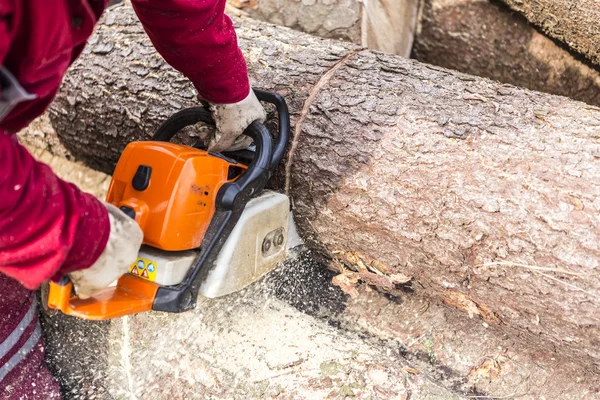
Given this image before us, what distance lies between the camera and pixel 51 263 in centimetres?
123

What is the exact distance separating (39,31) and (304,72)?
3.87ft

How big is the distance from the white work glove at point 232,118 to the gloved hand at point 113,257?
1.72ft

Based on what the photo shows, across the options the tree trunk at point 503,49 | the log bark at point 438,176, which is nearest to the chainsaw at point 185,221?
the log bark at point 438,176

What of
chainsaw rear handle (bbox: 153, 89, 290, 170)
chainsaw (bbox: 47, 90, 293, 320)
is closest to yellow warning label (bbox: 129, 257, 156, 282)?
chainsaw (bbox: 47, 90, 293, 320)

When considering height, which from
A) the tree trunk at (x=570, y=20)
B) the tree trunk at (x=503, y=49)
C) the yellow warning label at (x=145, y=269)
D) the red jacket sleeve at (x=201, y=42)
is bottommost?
the yellow warning label at (x=145, y=269)

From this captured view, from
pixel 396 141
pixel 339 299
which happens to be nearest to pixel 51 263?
pixel 396 141

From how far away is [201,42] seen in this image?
1.62 metres

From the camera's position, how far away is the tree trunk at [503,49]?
2.97 meters

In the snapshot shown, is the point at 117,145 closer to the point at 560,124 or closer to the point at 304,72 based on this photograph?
the point at 304,72

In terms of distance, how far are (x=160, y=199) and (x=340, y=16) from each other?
5.30 ft

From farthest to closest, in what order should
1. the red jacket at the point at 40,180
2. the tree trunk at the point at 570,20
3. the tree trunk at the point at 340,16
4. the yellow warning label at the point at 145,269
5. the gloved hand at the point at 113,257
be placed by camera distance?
the tree trunk at the point at 340,16 → the tree trunk at the point at 570,20 → the yellow warning label at the point at 145,269 → the gloved hand at the point at 113,257 → the red jacket at the point at 40,180

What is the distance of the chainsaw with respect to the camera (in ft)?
5.33

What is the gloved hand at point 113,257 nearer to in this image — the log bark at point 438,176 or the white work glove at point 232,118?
the white work glove at point 232,118

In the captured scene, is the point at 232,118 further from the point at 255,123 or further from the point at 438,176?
the point at 438,176
